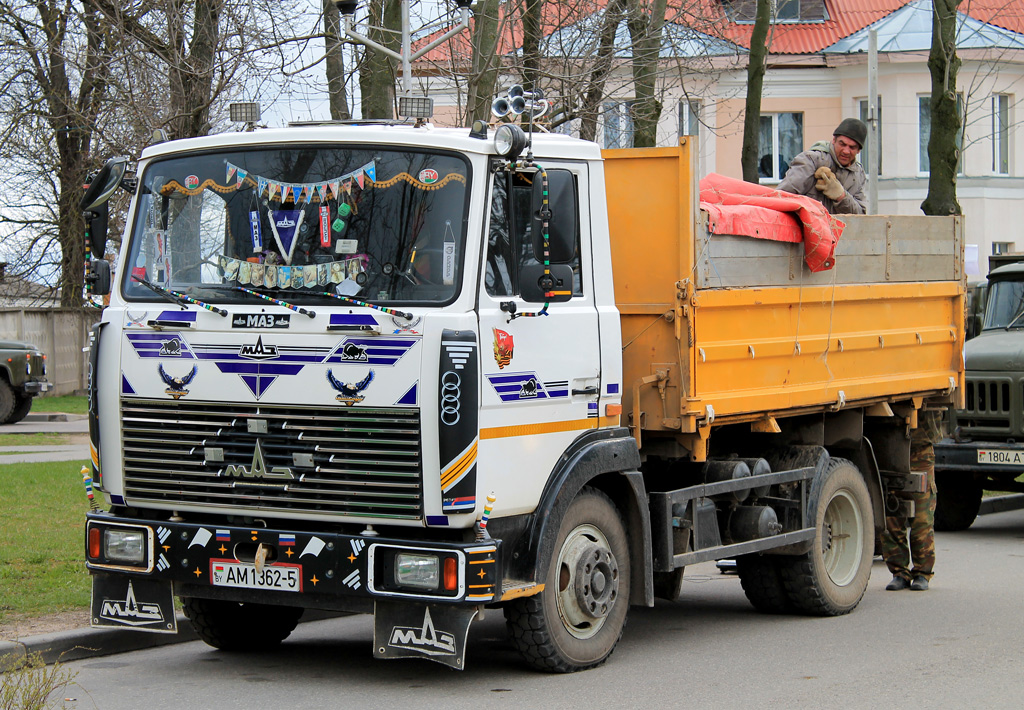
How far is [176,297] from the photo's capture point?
676 cm

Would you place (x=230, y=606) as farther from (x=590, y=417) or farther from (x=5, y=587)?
(x=590, y=417)

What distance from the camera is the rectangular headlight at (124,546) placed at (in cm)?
682

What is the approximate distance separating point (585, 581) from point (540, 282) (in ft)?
5.13

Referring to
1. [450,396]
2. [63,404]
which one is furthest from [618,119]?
[63,404]

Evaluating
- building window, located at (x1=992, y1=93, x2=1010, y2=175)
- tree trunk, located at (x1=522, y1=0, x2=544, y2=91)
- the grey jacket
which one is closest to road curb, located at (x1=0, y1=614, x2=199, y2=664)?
the grey jacket

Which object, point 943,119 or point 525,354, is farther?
point 943,119

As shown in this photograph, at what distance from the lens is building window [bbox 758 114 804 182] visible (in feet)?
125

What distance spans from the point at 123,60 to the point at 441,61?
3.31 metres

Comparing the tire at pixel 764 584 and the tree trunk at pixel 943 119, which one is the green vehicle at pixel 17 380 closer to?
the tree trunk at pixel 943 119

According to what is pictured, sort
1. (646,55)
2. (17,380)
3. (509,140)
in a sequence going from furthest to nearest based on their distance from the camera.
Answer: (17,380), (646,55), (509,140)

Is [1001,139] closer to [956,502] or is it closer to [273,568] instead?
[956,502]

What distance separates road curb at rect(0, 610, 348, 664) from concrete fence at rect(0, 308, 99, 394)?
2356 cm

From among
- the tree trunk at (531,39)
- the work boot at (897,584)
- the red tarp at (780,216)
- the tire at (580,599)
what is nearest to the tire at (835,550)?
the work boot at (897,584)

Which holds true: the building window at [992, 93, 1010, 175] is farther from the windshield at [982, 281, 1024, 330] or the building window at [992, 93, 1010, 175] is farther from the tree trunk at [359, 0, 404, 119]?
the tree trunk at [359, 0, 404, 119]
